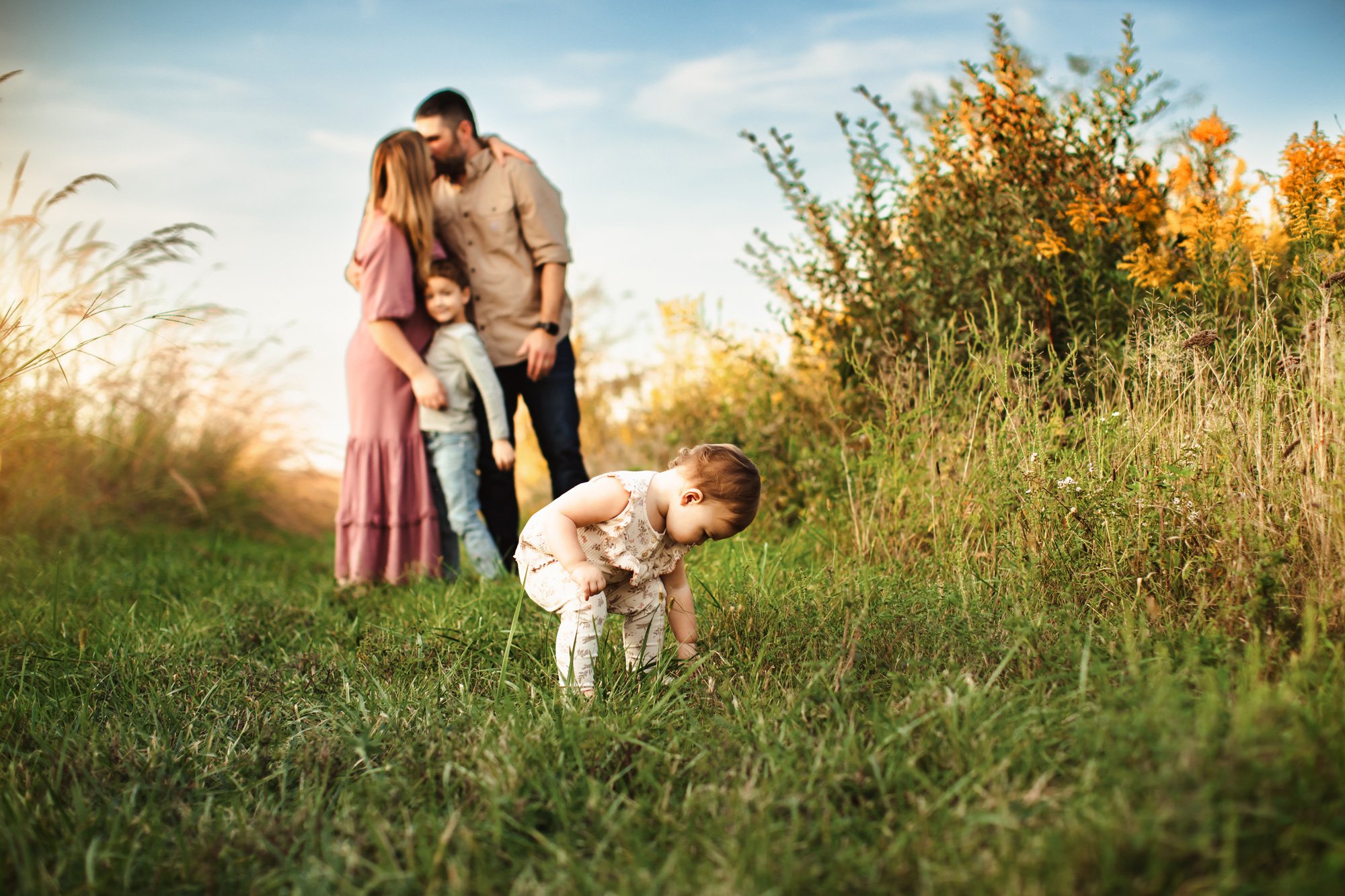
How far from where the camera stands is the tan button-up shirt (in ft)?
14.7

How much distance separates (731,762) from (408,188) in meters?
3.28

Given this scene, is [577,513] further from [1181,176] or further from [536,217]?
[1181,176]

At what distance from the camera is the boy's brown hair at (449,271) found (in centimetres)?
433

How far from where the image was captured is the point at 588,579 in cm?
223

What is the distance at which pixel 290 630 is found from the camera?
3.29 m

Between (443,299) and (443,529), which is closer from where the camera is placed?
(443,299)

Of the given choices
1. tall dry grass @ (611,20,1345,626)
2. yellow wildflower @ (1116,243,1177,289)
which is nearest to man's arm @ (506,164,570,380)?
tall dry grass @ (611,20,1345,626)

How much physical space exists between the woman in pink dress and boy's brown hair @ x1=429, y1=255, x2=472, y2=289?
4 cm

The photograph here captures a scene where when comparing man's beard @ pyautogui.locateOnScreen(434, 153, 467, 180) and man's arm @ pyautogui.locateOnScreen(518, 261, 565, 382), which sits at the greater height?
man's beard @ pyautogui.locateOnScreen(434, 153, 467, 180)

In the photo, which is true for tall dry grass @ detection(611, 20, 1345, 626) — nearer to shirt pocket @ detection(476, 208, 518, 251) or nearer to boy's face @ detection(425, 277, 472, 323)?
shirt pocket @ detection(476, 208, 518, 251)

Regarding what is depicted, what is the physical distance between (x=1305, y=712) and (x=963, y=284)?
261 cm

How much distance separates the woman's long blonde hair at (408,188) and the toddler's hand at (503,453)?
2.88ft

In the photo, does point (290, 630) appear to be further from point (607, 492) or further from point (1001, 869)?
point (1001, 869)

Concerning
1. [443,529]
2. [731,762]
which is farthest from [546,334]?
[731,762]
